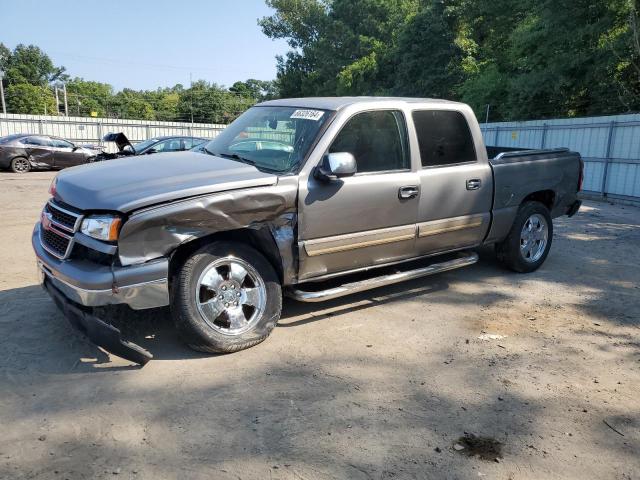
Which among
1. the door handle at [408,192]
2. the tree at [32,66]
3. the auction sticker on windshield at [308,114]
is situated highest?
the tree at [32,66]

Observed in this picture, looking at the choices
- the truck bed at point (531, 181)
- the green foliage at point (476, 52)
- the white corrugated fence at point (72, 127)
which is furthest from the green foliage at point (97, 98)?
the truck bed at point (531, 181)

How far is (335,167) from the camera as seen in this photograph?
3.96 metres

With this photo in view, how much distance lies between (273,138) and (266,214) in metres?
0.94

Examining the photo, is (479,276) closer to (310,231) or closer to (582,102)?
(310,231)

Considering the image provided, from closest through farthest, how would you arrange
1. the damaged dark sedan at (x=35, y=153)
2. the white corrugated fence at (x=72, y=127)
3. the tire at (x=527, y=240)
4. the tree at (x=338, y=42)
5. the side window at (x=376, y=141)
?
1. the side window at (x=376, y=141)
2. the tire at (x=527, y=240)
3. the damaged dark sedan at (x=35, y=153)
4. the white corrugated fence at (x=72, y=127)
5. the tree at (x=338, y=42)

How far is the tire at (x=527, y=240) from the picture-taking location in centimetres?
598

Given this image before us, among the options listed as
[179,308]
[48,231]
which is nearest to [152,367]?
[179,308]

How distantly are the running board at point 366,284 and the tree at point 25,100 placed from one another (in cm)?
8318

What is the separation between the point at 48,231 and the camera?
3943mm

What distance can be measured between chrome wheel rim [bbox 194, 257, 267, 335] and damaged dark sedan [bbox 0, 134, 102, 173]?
1608 cm

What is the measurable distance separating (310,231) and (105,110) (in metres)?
94.5

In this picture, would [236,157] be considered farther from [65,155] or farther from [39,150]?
[65,155]

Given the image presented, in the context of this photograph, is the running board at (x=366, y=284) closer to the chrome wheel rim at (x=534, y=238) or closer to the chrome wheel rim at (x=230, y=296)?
the chrome wheel rim at (x=230, y=296)

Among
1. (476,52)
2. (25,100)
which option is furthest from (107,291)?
(25,100)
